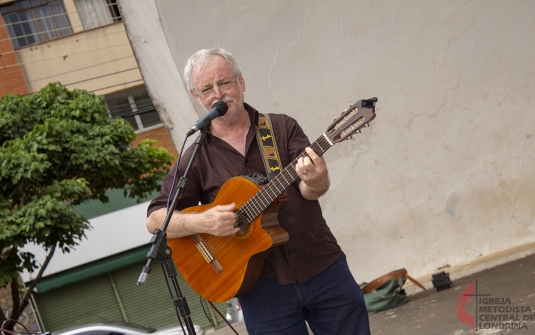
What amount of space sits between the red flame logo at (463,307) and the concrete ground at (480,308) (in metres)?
0.01

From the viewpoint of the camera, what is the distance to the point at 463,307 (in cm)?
442

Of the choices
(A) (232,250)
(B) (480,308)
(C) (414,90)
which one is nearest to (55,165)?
(C) (414,90)

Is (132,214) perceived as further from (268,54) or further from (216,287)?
(216,287)

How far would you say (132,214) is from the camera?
44.6ft

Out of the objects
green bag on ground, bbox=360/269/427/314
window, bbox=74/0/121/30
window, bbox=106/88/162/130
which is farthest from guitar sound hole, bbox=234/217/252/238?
window, bbox=74/0/121/30

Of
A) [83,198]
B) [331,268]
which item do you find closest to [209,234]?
[331,268]

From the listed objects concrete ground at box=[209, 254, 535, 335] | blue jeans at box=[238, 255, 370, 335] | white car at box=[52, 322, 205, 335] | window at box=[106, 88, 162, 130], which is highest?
window at box=[106, 88, 162, 130]

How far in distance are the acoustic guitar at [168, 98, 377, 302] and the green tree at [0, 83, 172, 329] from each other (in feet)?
19.3

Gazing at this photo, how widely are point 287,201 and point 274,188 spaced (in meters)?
0.13

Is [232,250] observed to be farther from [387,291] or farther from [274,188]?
[387,291]

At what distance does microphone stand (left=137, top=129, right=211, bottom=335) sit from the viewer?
2541mm

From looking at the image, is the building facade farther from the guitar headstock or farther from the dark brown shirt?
the guitar headstock

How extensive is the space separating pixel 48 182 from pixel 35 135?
0.84 metres

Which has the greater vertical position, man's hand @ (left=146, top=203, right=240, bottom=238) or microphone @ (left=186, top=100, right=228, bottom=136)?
microphone @ (left=186, top=100, right=228, bottom=136)
